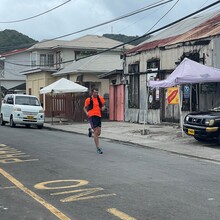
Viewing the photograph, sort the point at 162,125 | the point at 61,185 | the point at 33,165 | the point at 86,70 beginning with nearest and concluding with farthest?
1. the point at 61,185
2. the point at 33,165
3. the point at 162,125
4. the point at 86,70

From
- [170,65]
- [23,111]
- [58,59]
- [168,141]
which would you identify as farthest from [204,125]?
[58,59]

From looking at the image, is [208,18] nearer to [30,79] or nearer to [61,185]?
[61,185]

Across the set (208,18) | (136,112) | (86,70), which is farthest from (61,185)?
(86,70)

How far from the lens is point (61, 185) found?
24.0 feet

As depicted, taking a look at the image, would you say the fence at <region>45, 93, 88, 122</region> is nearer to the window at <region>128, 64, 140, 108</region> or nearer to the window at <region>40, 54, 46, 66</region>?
the window at <region>128, 64, 140, 108</region>

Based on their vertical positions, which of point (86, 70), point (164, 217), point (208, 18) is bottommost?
point (164, 217)

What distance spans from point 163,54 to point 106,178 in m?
14.3

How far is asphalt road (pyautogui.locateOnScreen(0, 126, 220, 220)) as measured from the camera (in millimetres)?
5702

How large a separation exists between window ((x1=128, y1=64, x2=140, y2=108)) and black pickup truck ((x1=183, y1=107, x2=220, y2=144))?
9969 millimetres

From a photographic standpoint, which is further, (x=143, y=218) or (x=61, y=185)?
(x=61, y=185)

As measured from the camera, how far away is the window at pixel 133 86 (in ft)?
78.5

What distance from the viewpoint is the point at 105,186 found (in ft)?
23.8

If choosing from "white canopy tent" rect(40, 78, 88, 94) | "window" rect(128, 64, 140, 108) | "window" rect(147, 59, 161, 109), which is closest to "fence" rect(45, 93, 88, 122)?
"white canopy tent" rect(40, 78, 88, 94)

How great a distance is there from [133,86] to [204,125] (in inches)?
445
